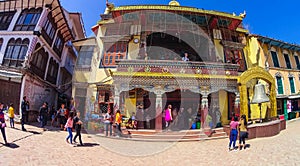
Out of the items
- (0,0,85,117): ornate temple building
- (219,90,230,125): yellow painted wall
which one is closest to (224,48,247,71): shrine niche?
(219,90,230,125): yellow painted wall

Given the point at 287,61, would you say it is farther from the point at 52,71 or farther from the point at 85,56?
the point at 52,71

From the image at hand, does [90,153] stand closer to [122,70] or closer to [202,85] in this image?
[122,70]

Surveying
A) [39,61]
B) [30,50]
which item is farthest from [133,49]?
[39,61]

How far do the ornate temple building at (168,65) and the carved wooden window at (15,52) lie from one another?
158 inches

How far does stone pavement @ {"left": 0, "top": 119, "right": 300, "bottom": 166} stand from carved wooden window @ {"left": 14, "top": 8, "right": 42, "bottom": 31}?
8792 mm

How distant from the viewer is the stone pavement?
664 cm

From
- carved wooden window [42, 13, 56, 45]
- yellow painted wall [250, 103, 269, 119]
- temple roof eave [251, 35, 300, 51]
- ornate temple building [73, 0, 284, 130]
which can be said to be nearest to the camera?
ornate temple building [73, 0, 284, 130]

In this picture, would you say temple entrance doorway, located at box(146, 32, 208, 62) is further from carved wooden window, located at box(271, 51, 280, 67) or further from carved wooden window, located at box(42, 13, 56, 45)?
carved wooden window, located at box(42, 13, 56, 45)

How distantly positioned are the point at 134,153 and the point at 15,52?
12599mm

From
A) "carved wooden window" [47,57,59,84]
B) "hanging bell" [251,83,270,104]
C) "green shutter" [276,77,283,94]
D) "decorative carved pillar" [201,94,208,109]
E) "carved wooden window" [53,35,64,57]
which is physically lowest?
"decorative carved pillar" [201,94,208,109]

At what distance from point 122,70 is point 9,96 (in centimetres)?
839

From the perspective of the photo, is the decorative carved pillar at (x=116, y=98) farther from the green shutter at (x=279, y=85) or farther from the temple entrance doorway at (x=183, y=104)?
the green shutter at (x=279, y=85)

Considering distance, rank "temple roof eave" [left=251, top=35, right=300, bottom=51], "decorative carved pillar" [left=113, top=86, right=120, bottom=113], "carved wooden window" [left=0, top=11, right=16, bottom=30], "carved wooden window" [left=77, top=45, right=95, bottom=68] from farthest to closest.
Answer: "temple roof eave" [left=251, top=35, right=300, bottom=51] < "carved wooden window" [left=77, top=45, right=95, bottom=68] < "carved wooden window" [left=0, top=11, right=16, bottom=30] < "decorative carved pillar" [left=113, top=86, right=120, bottom=113]

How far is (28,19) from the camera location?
15.3 meters
